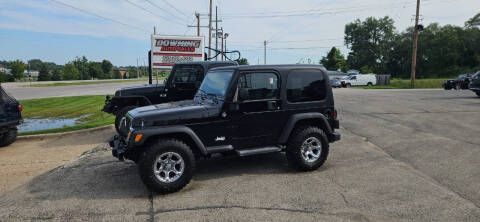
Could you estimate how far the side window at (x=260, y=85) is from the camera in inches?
211

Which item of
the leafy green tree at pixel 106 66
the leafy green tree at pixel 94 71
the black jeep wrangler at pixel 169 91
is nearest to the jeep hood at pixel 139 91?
the black jeep wrangler at pixel 169 91

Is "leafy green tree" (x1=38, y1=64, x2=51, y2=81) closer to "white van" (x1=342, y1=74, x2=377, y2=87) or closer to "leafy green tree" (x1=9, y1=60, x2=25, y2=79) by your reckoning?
"leafy green tree" (x1=9, y1=60, x2=25, y2=79)

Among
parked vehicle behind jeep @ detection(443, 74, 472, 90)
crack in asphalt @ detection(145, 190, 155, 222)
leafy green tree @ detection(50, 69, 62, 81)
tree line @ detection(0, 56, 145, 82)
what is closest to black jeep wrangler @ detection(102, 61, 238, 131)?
crack in asphalt @ detection(145, 190, 155, 222)

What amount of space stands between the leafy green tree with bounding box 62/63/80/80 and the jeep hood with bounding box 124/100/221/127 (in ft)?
270

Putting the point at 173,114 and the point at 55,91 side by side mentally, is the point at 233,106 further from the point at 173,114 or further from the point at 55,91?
the point at 55,91

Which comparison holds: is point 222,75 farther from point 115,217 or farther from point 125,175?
point 115,217

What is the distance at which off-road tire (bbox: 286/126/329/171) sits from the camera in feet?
18.3

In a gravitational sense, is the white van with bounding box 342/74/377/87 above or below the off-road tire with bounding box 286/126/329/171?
above

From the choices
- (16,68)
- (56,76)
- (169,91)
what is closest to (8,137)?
(169,91)

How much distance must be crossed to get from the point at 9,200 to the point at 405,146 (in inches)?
302

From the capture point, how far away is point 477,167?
5766mm

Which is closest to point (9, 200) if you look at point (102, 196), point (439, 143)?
point (102, 196)

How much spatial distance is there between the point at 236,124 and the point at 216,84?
2.81 ft

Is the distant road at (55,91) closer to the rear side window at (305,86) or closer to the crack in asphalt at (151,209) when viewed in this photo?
the crack in asphalt at (151,209)
